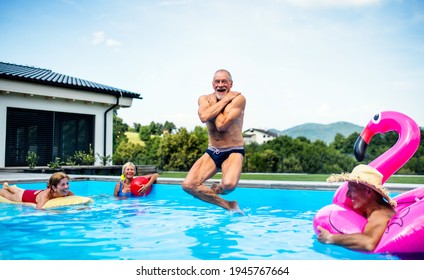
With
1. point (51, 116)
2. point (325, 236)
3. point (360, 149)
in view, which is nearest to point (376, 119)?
point (360, 149)

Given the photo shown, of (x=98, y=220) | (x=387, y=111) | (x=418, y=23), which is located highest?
(x=418, y=23)

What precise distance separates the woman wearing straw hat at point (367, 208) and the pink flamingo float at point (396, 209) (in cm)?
5

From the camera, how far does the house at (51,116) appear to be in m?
10.5

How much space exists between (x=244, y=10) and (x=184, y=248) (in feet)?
8.29

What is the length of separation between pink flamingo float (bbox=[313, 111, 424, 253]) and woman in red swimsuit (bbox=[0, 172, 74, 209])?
307cm

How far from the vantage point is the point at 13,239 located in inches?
136

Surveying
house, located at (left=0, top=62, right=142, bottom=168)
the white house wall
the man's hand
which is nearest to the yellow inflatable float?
the man's hand

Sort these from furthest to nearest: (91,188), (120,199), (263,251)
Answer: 1. (91,188)
2. (120,199)
3. (263,251)

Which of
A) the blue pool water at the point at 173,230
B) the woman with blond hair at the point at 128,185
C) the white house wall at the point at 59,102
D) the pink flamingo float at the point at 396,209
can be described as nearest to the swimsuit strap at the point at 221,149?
the blue pool water at the point at 173,230

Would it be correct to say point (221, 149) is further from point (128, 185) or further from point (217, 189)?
point (128, 185)

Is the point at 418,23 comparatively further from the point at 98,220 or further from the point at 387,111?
the point at 98,220

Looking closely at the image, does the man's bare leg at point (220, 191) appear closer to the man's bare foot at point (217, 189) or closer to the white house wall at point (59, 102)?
the man's bare foot at point (217, 189)

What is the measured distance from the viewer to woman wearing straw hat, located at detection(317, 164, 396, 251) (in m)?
2.85
